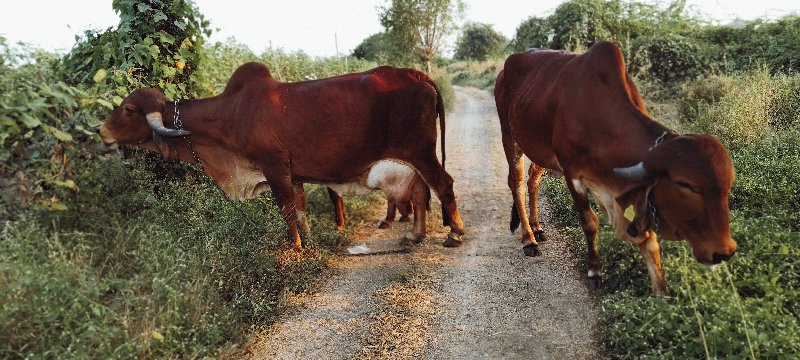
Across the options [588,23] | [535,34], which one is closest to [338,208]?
[588,23]

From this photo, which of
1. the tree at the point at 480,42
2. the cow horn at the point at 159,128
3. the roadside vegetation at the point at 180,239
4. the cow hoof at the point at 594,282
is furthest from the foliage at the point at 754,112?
the tree at the point at 480,42

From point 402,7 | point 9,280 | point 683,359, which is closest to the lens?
point 683,359

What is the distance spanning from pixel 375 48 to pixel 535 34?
14.8m

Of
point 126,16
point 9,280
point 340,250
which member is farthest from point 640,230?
point 126,16

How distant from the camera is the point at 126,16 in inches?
256

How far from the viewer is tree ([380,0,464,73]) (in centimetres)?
2322

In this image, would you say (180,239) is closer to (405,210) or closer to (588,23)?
(405,210)

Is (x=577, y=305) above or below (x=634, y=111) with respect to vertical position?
below

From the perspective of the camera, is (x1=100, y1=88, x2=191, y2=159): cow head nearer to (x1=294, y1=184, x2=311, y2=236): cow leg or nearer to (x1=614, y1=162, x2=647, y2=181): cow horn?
(x1=294, y1=184, x2=311, y2=236): cow leg

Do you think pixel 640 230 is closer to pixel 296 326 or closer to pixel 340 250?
pixel 296 326

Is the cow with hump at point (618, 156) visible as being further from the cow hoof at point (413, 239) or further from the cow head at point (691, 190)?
the cow hoof at point (413, 239)

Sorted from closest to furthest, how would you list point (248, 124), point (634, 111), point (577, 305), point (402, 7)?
1. point (634, 111)
2. point (577, 305)
3. point (248, 124)
4. point (402, 7)

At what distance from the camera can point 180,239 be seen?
16.6 feet

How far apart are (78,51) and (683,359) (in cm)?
681
